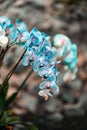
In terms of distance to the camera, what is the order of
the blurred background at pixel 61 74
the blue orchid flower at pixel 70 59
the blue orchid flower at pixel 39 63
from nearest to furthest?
the blue orchid flower at pixel 39 63 < the blue orchid flower at pixel 70 59 < the blurred background at pixel 61 74

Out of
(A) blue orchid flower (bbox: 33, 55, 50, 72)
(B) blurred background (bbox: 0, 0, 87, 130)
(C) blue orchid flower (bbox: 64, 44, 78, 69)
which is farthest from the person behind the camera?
(B) blurred background (bbox: 0, 0, 87, 130)

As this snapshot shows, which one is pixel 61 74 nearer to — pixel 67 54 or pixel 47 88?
pixel 67 54

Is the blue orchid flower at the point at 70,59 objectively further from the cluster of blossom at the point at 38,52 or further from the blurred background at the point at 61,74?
the blurred background at the point at 61,74

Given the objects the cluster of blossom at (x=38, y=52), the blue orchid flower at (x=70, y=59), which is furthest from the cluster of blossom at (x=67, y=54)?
the cluster of blossom at (x=38, y=52)

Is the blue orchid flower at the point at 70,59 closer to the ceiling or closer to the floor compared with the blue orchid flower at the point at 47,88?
closer to the ceiling

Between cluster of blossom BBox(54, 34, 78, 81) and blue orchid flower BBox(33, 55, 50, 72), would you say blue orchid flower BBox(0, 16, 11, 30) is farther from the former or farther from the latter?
cluster of blossom BBox(54, 34, 78, 81)

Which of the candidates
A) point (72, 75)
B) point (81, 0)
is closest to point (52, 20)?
point (81, 0)

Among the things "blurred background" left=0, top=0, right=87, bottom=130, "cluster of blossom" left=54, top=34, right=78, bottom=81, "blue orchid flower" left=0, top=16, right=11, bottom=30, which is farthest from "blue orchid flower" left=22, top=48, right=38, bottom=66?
"blurred background" left=0, top=0, right=87, bottom=130

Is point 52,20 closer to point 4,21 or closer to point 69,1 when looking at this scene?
point 69,1
